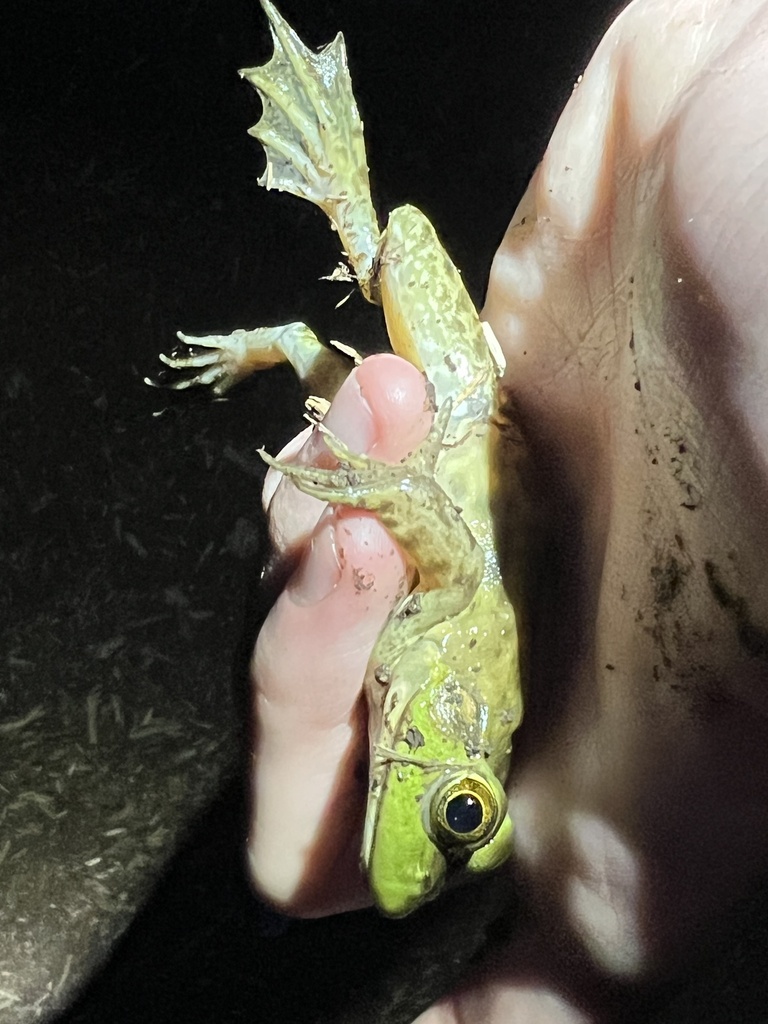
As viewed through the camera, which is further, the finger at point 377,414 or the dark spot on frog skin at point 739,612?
the finger at point 377,414

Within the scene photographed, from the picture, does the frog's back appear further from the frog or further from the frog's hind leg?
the frog's hind leg

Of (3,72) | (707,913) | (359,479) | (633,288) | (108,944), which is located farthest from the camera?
(3,72)

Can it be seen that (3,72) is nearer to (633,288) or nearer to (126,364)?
(126,364)

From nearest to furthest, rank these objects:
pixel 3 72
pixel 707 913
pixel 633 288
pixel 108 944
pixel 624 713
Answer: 1. pixel 633 288
2. pixel 624 713
3. pixel 707 913
4. pixel 108 944
5. pixel 3 72

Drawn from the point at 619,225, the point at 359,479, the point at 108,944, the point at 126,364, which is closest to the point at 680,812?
the point at 359,479

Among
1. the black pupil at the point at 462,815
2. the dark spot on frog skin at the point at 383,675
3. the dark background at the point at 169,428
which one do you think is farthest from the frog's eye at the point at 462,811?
the dark background at the point at 169,428

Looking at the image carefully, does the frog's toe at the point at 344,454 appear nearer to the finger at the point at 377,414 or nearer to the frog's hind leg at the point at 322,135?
the finger at the point at 377,414

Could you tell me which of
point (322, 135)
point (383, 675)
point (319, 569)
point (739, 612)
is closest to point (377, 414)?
point (319, 569)
